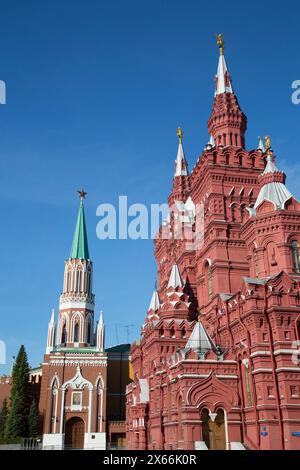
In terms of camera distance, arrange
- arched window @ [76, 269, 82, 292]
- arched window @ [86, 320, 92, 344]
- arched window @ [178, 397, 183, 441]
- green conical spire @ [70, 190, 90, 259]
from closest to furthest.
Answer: arched window @ [178, 397, 183, 441] < arched window @ [86, 320, 92, 344] < arched window @ [76, 269, 82, 292] < green conical spire @ [70, 190, 90, 259]

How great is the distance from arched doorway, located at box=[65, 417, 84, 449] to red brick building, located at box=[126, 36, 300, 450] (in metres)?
13.7

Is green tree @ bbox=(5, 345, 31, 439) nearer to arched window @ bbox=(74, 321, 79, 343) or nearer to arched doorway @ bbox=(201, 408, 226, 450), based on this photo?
arched window @ bbox=(74, 321, 79, 343)

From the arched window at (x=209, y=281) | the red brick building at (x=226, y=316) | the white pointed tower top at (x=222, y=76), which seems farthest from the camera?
the white pointed tower top at (x=222, y=76)

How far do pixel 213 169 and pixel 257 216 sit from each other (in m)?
6.10

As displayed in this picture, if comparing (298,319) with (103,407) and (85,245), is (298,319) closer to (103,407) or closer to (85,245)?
(103,407)

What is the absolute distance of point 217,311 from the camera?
29.5m

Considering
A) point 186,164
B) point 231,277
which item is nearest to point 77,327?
point 186,164

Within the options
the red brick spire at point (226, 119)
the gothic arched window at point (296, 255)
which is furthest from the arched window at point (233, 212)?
the red brick spire at point (226, 119)

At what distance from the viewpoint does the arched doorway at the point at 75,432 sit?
50125mm

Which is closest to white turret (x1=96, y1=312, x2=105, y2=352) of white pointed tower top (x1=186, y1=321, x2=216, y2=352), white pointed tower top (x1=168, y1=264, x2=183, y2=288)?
white pointed tower top (x1=168, y1=264, x2=183, y2=288)

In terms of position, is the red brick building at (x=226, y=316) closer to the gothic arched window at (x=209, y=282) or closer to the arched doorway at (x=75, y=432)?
the gothic arched window at (x=209, y=282)

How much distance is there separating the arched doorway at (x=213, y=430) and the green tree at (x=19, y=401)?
3237 centimetres

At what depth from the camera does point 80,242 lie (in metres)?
62.4

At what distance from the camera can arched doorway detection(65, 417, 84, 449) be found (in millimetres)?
50125
